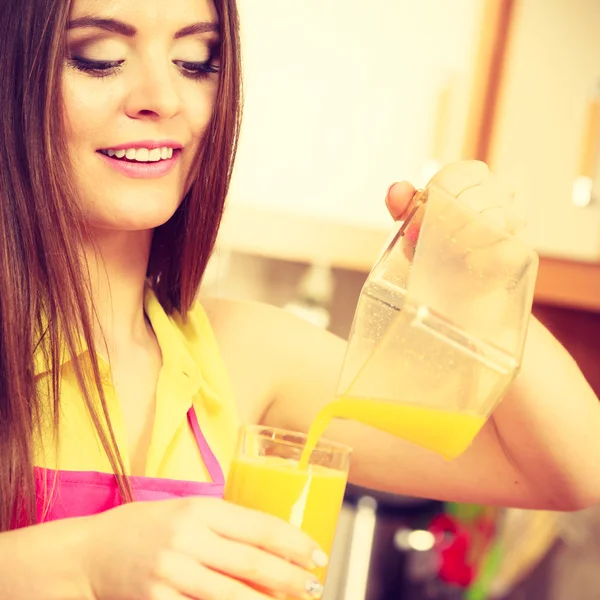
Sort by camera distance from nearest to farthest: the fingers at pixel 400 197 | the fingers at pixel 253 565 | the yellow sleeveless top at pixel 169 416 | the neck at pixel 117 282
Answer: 1. the fingers at pixel 253 565
2. the fingers at pixel 400 197
3. the yellow sleeveless top at pixel 169 416
4. the neck at pixel 117 282

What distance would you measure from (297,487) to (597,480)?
531 mm

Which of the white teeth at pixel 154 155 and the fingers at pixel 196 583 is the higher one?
the white teeth at pixel 154 155

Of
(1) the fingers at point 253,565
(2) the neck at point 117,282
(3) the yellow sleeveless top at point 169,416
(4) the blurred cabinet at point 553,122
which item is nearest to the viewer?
(1) the fingers at point 253,565

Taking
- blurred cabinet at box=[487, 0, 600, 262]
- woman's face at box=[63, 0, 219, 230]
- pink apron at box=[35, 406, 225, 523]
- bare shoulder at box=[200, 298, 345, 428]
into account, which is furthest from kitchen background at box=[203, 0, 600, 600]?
pink apron at box=[35, 406, 225, 523]

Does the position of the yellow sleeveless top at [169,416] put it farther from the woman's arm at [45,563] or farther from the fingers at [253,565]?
the fingers at [253,565]

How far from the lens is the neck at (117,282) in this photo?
123 cm

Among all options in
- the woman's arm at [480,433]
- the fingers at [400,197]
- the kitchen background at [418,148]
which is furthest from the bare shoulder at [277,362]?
the kitchen background at [418,148]

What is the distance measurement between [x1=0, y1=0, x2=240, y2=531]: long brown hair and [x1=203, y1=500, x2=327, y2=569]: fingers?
0.37 metres

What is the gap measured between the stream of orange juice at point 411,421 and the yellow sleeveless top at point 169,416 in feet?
1.29

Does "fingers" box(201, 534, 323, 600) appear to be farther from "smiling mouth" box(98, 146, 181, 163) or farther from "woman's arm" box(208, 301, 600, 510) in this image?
"smiling mouth" box(98, 146, 181, 163)

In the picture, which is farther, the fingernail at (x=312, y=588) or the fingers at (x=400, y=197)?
the fingers at (x=400, y=197)

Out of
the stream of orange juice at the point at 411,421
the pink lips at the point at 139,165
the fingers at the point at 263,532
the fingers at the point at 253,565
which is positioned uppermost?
the pink lips at the point at 139,165

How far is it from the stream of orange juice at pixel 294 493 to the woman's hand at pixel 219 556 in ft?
0.14

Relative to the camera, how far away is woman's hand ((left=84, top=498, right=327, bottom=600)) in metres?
0.72
